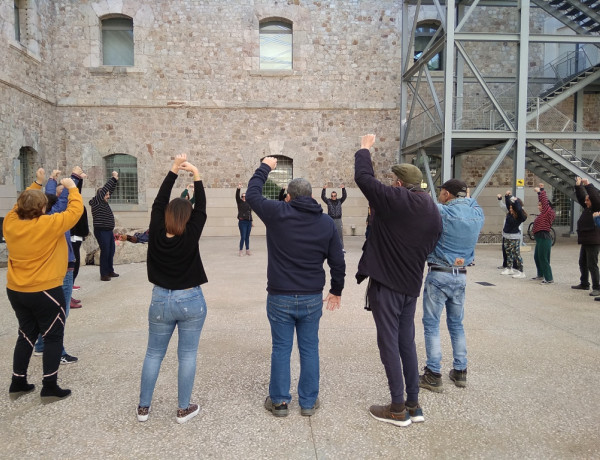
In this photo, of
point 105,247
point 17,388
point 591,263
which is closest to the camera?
point 17,388

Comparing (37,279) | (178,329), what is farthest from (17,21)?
(178,329)

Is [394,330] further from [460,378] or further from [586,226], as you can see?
[586,226]

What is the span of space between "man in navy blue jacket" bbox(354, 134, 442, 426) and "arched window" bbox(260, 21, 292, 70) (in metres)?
13.1

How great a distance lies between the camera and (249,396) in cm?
347

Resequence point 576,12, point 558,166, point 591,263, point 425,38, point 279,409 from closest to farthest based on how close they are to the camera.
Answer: point 279,409
point 591,263
point 576,12
point 558,166
point 425,38

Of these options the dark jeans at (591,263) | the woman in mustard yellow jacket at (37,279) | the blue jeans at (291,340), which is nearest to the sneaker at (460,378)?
the blue jeans at (291,340)

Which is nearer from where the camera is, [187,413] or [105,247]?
[187,413]

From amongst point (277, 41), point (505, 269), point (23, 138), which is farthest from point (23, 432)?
point (277, 41)

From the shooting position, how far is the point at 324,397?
136 inches

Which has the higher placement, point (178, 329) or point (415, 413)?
point (178, 329)

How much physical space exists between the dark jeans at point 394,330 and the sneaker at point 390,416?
9 centimetres

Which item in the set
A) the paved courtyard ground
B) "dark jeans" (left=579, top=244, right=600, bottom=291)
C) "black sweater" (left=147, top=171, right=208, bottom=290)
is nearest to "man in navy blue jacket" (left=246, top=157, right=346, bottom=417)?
the paved courtyard ground

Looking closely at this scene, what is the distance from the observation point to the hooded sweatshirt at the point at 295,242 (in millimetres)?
3059

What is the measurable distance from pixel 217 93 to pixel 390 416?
13604 mm
